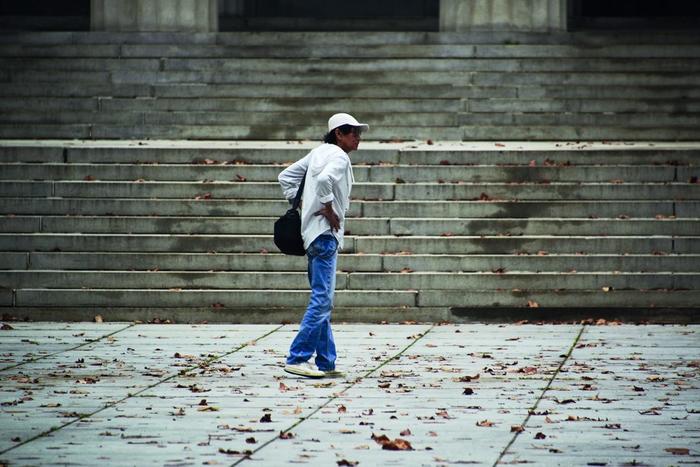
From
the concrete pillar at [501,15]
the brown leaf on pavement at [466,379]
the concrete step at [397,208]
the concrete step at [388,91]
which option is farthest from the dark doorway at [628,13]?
the brown leaf on pavement at [466,379]

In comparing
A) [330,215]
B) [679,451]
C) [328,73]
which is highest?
[328,73]

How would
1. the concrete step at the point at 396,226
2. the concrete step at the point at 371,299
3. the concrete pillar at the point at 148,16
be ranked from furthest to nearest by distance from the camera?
the concrete pillar at the point at 148,16 < the concrete step at the point at 396,226 < the concrete step at the point at 371,299

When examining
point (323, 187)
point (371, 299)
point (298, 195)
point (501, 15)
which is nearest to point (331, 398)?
point (323, 187)

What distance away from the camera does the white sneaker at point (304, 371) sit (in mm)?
9773

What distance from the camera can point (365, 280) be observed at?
13969 mm

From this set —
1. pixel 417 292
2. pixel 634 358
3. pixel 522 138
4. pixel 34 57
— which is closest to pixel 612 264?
pixel 417 292

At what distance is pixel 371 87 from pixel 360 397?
11040mm

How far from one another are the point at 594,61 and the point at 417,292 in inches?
294

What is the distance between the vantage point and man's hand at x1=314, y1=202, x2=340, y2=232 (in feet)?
32.0

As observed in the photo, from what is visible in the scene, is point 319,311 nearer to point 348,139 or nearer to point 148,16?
point 348,139

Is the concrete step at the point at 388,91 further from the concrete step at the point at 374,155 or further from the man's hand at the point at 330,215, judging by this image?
the man's hand at the point at 330,215

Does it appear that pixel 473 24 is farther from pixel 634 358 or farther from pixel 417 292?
pixel 634 358

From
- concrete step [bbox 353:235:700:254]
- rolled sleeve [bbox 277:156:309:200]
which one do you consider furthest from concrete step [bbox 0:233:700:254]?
rolled sleeve [bbox 277:156:309:200]

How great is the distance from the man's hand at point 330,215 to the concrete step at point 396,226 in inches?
196
